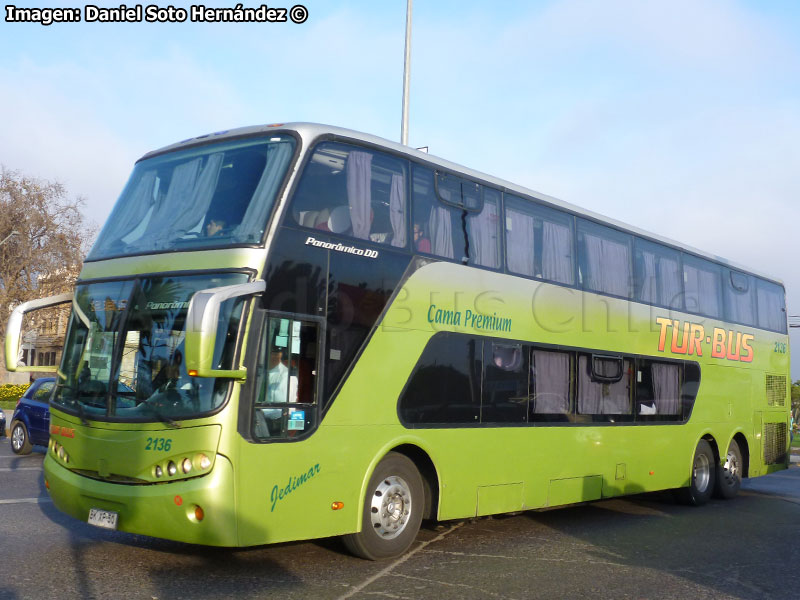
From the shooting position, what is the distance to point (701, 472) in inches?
597

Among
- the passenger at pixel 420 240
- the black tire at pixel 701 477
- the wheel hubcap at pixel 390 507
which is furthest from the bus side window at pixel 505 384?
the black tire at pixel 701 477

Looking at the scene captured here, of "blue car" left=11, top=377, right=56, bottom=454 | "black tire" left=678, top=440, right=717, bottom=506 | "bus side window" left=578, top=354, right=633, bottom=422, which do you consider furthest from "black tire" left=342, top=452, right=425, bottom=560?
"blue car" left=11, top=377, right=56, bottom=454

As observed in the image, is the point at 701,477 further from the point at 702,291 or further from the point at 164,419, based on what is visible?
the point at 164,419

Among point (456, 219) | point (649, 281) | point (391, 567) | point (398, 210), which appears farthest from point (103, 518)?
point (649, 281)

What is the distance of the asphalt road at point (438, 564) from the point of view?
725cm

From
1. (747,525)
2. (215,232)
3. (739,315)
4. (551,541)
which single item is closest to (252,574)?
(215,232)

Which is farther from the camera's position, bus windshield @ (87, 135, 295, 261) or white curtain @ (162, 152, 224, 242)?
white curtain @ (162, 152, 224, 242)

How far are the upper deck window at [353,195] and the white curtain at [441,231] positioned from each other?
0.48m

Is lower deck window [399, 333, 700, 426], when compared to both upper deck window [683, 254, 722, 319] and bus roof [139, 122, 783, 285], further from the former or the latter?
bus roof [139, 122, 783, 285]

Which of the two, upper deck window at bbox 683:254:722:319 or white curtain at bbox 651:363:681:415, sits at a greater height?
upper deck window at bbox 683:254:722:319

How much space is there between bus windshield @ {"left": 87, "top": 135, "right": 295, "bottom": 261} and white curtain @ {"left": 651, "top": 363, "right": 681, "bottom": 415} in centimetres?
795

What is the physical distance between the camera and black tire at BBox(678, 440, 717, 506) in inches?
586

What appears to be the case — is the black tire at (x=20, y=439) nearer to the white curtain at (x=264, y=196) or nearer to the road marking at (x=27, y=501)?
the road marking at (x=27, y=501)

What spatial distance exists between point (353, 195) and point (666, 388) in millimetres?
7531
